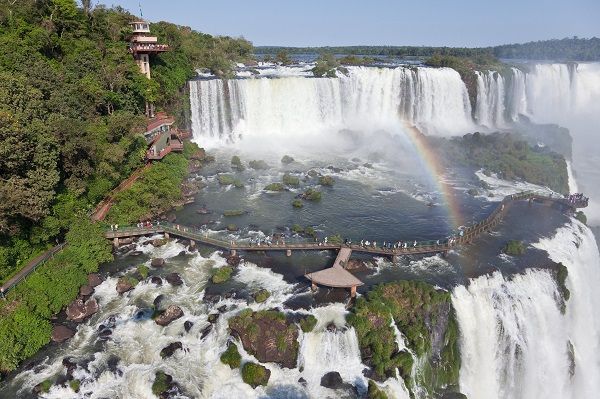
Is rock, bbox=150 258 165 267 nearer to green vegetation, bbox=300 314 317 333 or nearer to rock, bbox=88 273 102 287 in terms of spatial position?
rock, bbox=88 273 102 287

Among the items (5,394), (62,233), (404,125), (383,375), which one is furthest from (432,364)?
(404,125)

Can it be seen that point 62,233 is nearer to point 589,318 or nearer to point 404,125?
point 589,318

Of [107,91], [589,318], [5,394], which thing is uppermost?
[107,91]

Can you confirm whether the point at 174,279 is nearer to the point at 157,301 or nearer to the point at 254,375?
the point at 157,301

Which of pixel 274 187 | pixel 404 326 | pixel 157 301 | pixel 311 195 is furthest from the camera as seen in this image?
pixel 274 187

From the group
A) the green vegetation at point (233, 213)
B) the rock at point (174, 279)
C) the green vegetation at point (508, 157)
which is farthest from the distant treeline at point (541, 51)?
the rock at point (174, 279)

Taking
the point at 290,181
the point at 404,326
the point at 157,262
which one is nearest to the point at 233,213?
the point at 157,262

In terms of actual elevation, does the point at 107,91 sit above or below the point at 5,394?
above
